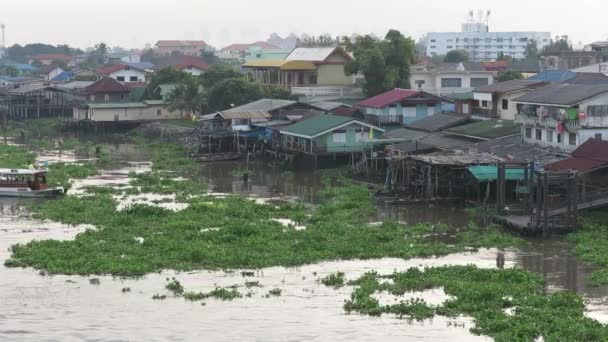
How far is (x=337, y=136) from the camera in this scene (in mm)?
50125

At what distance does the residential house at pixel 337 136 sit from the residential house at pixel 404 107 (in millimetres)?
4740

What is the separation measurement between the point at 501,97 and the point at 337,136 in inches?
367

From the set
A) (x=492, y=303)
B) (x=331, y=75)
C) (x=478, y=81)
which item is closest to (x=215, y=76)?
(x=331, y=75)

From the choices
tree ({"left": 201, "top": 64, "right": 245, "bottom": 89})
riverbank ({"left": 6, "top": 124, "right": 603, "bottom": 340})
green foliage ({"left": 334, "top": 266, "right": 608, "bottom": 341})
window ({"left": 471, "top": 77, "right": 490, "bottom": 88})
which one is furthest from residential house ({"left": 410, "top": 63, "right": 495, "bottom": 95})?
green foliage ({"left": 334, "top": 266, "right": 608, "bottom": 341})

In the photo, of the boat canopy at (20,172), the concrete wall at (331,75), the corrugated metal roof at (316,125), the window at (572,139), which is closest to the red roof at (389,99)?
the corrugated metal roof at (316,125)

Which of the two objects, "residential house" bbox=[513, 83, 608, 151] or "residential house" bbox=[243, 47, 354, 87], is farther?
"residential house" bbox=[243, 47, 354, 87]

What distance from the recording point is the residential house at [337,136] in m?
49.7

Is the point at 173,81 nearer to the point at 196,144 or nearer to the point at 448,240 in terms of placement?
the point at 196,144

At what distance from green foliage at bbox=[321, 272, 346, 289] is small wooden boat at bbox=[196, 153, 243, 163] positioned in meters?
30.7

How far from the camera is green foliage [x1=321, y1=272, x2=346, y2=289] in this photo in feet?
82.0

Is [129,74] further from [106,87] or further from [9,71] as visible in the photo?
[9,71]

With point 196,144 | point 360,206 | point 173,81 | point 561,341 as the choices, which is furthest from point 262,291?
point 173,81

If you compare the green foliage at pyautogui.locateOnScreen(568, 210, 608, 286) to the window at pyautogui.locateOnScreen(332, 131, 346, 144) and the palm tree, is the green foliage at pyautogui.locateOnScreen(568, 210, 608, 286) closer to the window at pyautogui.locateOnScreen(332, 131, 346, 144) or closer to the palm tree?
the window at pyautogui.locateOnScreen(332, 131, 346, 144)

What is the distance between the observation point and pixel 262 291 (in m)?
24.4
